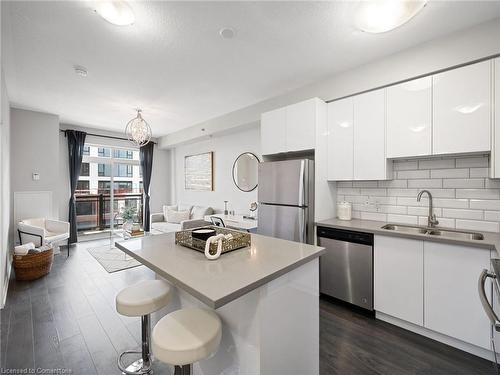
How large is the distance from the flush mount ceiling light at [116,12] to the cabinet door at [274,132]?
1871 millimetres

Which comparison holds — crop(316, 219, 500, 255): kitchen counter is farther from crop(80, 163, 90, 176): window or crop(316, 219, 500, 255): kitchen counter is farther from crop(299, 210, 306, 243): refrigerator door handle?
crop(80, 163, 90, 176): window

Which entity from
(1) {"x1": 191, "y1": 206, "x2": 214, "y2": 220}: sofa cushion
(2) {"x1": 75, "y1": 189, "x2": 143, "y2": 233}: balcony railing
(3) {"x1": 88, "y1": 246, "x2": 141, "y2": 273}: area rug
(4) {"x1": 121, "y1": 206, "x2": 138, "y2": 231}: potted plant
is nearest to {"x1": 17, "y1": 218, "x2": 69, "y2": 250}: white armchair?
(3) {"x1": 88, "y1": 246, "x2": 141, "y2": 273}: area rug

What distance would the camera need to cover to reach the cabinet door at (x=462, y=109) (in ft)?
6.20

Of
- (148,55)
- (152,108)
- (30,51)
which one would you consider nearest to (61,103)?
(152,108)

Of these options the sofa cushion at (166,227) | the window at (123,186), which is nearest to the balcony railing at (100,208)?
the window at (123,186)

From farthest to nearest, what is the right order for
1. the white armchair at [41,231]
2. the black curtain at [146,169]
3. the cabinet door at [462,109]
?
the black curtain at [146,169]
the white armchair at [41,231]
the cabinet door at [462,109]

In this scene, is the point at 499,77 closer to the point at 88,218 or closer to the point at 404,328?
the point at 404,328

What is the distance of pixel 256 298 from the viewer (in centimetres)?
115

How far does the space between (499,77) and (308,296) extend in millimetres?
2309

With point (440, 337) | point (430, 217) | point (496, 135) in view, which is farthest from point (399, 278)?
point (496, 135)

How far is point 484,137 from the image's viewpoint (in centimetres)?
189

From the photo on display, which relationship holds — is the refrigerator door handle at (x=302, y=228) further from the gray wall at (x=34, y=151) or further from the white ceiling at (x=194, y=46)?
the gray wall at (x=34, y=151)

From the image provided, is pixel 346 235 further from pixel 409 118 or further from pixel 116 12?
pixel 116 12

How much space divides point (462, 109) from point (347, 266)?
1807 millimetres
